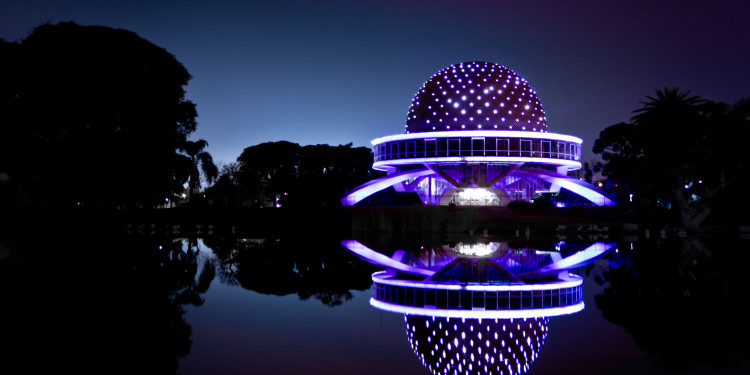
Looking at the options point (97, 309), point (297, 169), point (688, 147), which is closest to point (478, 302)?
point (97, 309)

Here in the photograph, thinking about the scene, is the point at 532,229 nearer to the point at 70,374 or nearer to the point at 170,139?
the point at 170,139

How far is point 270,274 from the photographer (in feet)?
36.4

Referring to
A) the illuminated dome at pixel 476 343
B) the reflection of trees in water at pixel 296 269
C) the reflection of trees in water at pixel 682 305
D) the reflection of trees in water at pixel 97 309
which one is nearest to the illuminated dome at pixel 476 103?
the reflection of trees in water at pixel 296 269

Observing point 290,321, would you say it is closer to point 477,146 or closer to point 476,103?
point 477,146

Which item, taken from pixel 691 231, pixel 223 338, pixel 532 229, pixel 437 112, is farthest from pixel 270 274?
pixel 437 112

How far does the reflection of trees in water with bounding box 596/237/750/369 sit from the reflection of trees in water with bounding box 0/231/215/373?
423cm

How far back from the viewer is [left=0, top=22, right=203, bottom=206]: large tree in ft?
88.9

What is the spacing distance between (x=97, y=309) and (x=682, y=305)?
22.2 ft

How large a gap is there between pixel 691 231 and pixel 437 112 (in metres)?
33.3

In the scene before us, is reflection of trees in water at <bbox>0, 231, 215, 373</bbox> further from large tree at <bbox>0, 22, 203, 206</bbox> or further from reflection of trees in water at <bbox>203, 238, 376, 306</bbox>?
large tree at <bbox>0, 22, 203, 206</bbox>

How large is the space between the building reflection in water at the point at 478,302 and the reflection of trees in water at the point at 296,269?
51 centimetres

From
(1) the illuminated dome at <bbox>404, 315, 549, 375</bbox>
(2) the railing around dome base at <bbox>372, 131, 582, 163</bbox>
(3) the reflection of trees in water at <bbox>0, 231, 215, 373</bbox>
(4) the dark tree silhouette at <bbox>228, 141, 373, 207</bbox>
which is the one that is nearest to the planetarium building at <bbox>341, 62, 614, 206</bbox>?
(2) the railing around dome base at <bbox>372, 131, 582, 163</bbox>

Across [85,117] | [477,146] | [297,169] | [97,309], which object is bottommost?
[97,309]

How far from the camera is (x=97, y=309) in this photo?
7.20m
